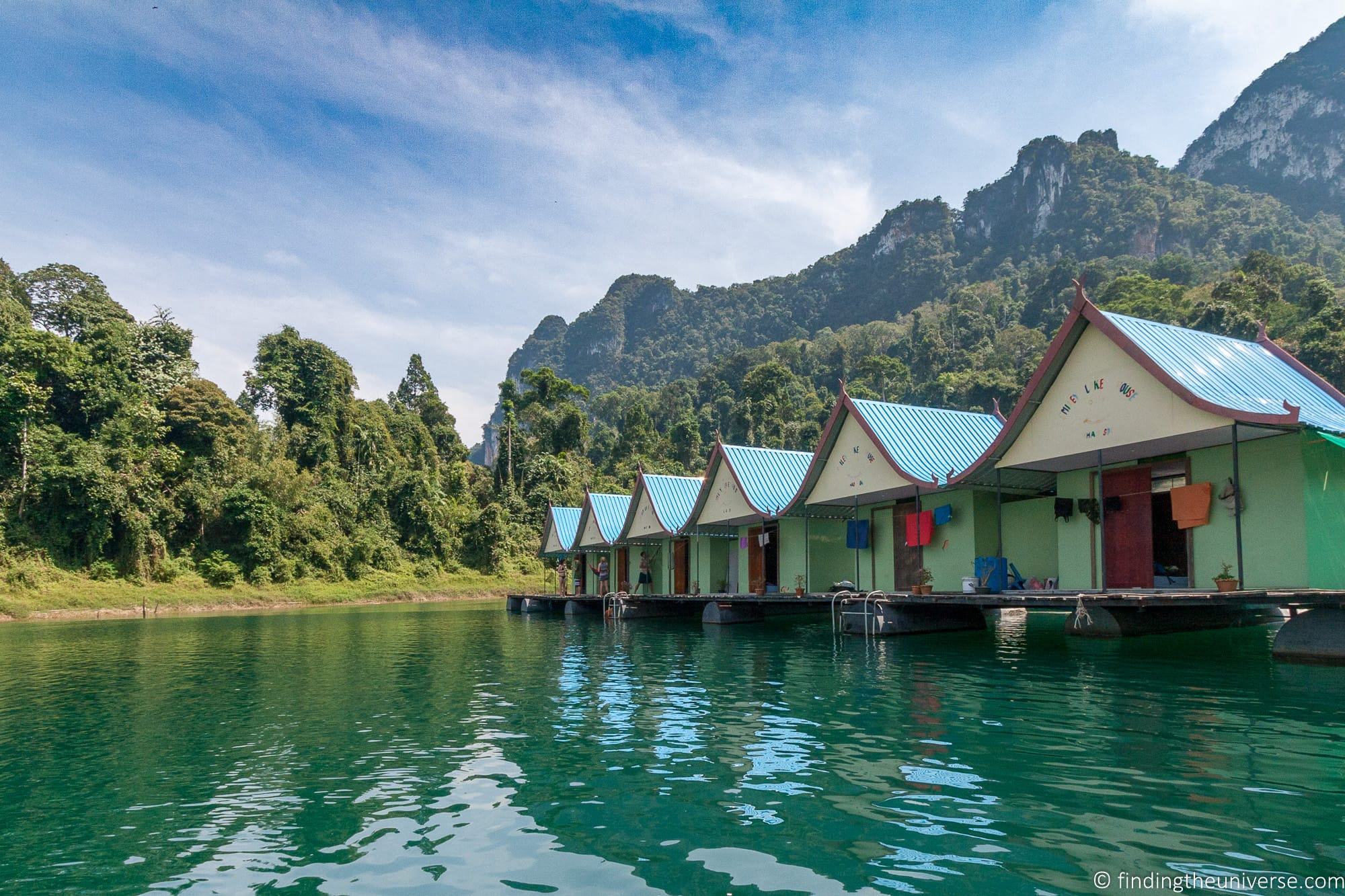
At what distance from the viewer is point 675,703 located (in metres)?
11.9

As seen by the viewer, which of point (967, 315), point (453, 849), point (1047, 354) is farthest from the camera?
point (967, 315)

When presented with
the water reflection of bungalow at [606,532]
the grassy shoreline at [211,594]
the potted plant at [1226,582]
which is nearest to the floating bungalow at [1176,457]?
the potted plant at [1226,582]

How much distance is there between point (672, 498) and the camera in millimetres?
33594

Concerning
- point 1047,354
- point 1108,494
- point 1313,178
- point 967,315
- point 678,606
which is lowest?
point 678,606

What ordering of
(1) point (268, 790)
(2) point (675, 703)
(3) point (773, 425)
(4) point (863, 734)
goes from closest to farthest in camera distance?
(1) point (268, 790)
(4) point (863, 734)
(2) point (675, 703)
(3) point (773, 425)

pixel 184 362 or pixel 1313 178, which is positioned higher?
pixel 1313 178

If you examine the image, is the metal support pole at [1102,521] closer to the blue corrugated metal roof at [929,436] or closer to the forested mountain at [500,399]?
the blue corrugated metal roof at [929,436]

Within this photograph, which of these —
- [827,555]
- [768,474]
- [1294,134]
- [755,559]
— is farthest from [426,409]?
[1294,134]

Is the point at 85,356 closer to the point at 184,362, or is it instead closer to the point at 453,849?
the point at 184,362

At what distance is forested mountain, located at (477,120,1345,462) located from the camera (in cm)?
10938

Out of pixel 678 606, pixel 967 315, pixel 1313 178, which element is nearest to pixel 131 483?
pixel 678 606

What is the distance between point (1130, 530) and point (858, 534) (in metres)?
7.67

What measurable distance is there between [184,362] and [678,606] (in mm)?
36746

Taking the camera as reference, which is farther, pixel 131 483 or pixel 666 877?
pixel 131 483
